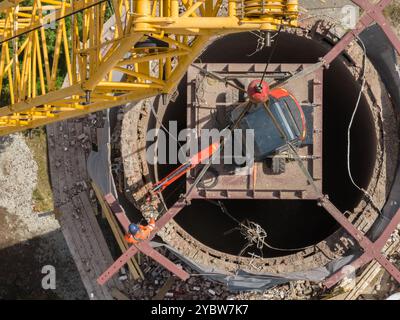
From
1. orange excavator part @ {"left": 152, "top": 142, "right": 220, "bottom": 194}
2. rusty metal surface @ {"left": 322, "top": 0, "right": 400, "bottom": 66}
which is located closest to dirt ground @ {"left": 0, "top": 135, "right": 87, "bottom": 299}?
orange excavator part @ {"left": 152, "top": 142, "right": 220, "bottom": 194}

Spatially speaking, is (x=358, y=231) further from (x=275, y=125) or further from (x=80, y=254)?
(x=80, y=254)

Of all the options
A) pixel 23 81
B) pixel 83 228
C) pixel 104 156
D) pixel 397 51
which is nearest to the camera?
pixel 23 81

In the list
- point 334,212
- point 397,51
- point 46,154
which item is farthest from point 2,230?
point 397,51

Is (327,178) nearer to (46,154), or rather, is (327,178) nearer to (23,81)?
(46,154)

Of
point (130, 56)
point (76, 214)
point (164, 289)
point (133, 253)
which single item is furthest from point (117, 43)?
point (164, 289)

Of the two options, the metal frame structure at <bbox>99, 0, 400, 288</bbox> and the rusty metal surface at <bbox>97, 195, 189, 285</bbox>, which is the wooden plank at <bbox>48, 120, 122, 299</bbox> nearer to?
the rusty metal surface at <bbox>97, 195, 189, 285</bbox>

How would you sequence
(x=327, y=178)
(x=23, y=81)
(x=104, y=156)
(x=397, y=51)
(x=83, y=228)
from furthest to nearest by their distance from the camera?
(x=327, y=178) < (x=83, y=228) < (x=104, y=156) < (x=397, y=51) < (x=23, y=81)

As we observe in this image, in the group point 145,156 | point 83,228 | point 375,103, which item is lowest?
point 83,228

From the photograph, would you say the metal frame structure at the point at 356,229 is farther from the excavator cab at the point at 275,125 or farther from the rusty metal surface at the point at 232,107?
the excavator cab at the point at 275,125
